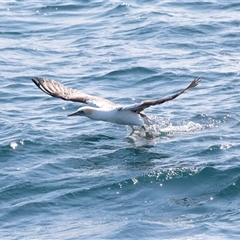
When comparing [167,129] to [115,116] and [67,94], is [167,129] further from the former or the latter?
[67,94]

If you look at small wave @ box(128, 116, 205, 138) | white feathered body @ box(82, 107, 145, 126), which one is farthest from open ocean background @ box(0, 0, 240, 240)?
white feathered body @ box(82, 107, 145, 126)

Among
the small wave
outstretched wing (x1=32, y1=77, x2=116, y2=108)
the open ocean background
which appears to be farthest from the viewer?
outstretched wing (x1=32, y1=77, x2=116, y2=108)

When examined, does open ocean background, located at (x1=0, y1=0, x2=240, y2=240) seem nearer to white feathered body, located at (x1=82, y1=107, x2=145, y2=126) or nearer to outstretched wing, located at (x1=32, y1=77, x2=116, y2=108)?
white feathered body, located at (x1=82, y1=107, x2=145, y2=126)

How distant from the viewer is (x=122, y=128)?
59.7 feet

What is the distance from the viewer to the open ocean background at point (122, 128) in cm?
1330

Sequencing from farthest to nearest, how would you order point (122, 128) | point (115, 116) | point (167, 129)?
point (122, 128)
point (167, 129)
point (115, 116)

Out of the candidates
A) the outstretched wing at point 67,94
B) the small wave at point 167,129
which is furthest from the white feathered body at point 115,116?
the outstretched wing at point 67,94

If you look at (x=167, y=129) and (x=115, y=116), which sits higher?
(x=115, y=116)

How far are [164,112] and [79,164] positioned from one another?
355 cm

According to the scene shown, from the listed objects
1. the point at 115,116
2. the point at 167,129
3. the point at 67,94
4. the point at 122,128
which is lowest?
the point at 122,128

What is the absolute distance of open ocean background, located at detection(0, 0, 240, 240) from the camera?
13.3 m

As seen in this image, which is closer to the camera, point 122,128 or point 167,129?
point 167,129

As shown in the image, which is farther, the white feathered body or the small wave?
the small wave

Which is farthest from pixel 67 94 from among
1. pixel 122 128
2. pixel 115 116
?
pixel 115 116
